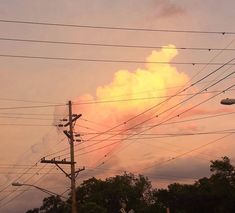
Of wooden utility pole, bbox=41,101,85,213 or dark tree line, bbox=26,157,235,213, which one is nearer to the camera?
wooden utility pole, bbox=41,101,85,213

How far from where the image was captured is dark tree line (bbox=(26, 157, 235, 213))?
103 m

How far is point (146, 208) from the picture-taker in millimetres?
115750

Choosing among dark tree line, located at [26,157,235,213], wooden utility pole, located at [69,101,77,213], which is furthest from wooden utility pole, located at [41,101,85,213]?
dark tree line, located at [26,157,235,213]

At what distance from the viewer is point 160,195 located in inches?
4879

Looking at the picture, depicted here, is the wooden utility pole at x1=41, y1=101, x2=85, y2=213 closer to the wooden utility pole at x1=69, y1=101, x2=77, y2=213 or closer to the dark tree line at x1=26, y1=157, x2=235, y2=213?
the wooden utility pole at x1=69, y1=101, x2=77, y2=213

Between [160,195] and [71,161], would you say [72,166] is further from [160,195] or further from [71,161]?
[160,195]

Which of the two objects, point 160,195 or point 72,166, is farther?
point 160,195

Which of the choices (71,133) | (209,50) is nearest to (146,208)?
(71,133)

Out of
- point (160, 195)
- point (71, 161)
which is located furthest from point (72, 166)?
point (160, 195)

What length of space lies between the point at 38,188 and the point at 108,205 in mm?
83801

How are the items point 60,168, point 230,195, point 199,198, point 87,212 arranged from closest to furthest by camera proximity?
point 60,168 → point 87,212 → point 230,195 → point 199,198

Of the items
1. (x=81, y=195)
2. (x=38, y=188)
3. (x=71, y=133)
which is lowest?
(x=38, y=188)

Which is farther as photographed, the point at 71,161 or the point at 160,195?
the point at 160,195

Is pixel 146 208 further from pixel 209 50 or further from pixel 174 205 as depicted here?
pixel 209 50
